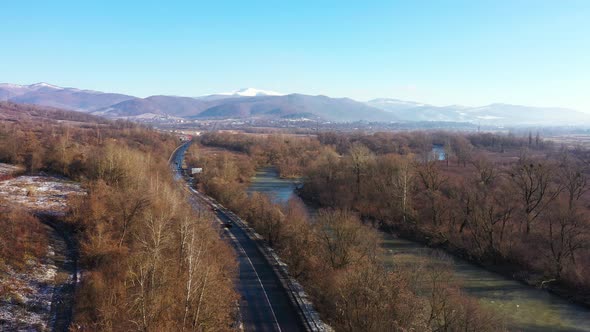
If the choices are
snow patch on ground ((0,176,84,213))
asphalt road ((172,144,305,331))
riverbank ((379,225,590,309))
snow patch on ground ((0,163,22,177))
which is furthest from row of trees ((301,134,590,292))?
snow patch on ground ((0,163,22,177))

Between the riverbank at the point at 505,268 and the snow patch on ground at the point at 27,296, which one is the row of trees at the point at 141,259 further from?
the riverbank at the point at 505,268

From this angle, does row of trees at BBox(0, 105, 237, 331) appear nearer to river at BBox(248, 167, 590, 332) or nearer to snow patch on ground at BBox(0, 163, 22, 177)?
snow patch on ground at BBox(0, 163, 22, 177)

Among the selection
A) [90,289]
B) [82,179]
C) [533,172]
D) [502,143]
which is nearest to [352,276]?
[90,289]

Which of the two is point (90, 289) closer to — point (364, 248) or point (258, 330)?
point (258, 330)

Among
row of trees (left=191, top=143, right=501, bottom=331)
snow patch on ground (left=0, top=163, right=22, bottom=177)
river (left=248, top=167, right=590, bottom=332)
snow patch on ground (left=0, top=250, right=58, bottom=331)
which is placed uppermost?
snow patch on ground (left=0, top=163, right=22, bottom=177)

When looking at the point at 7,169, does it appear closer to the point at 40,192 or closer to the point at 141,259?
the point at 40,192
